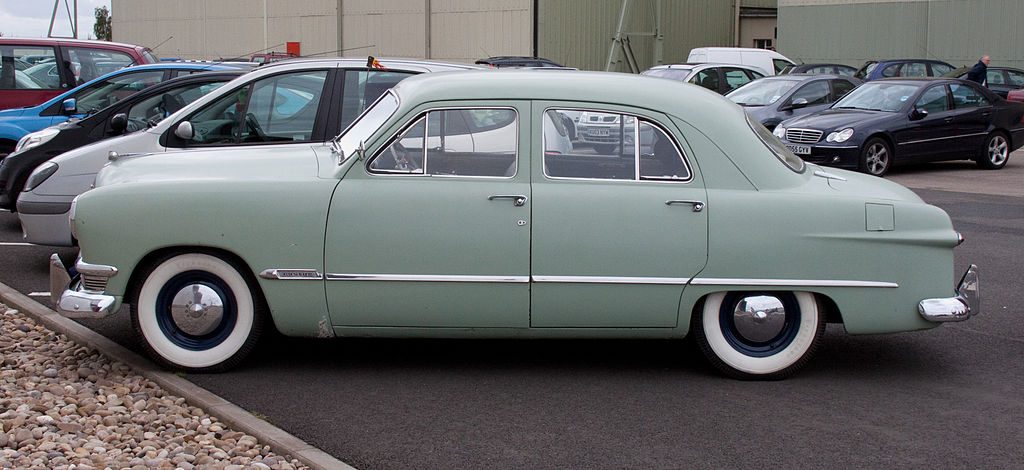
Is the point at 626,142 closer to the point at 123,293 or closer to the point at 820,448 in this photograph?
the point at 820,448

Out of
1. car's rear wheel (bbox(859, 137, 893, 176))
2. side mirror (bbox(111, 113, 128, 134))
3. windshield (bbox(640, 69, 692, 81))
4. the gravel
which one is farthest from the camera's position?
windshield (bbox(640, 69, 692, 81))

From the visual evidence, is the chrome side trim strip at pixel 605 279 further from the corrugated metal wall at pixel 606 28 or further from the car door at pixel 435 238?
the corrugated metal wall at pixel 606 28

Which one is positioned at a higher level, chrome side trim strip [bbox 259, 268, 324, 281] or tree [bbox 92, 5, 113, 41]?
tree [bbox 92, 5, 113, 41]

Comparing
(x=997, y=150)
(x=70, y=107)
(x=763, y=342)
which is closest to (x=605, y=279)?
(x=763, y=342)

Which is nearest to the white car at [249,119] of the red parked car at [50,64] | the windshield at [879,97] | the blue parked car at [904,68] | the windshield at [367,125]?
the windshield at [367,125]

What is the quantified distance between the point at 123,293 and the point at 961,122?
560 inches

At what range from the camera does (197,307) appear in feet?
19.6

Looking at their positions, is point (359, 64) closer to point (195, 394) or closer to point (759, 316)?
point (195, 394)

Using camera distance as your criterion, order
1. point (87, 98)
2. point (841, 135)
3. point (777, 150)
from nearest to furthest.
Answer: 1. point (777, 150)
2. point (87, 98)
3. point (841, 135)

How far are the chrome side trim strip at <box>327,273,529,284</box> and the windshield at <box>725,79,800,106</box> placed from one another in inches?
539

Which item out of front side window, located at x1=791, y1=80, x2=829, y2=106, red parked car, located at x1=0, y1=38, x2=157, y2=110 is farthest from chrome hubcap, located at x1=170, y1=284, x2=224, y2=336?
front side window, located at x1=791, y1=80, x2=829, y2=106

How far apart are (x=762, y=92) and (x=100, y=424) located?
51.1ft

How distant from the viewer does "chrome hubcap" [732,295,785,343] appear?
5.96 meters

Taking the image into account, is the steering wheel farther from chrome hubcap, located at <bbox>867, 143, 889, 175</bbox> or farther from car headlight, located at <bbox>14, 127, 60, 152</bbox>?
chrome hubcap, located at <bbox>867, 143, 889, 175</bbox>
